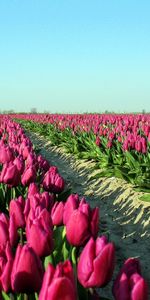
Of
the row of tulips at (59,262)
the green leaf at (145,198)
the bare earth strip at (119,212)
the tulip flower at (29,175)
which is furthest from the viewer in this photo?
the green leaf at (145,198)

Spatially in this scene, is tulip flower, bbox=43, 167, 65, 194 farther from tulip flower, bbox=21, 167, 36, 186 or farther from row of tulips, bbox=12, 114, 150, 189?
row of tulips, bbox=12, 114, 150, 189

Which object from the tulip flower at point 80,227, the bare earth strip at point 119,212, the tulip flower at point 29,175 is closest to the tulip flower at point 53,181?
the tulip flower at point 29,175

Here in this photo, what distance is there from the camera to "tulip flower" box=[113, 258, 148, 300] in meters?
1.60

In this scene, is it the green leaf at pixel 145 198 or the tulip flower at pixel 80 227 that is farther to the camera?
the green leaf at pixel 145 198

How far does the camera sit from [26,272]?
1.80 m

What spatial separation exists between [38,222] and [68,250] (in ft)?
2.90

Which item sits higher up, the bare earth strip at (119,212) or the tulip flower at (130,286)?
the tulip flower at (130,286)

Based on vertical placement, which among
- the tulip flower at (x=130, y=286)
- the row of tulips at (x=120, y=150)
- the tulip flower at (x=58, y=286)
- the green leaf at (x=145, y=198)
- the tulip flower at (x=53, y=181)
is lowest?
the green leaf at (x=145, y=198)

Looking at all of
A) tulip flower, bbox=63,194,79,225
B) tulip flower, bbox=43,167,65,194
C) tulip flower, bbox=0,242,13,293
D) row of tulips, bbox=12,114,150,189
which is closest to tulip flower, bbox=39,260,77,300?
tulip flower, bbox=0,242,13,293

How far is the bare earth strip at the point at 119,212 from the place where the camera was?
16.8 feet

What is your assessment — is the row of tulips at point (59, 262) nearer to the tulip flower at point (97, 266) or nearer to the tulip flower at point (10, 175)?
the tulip flower at point (97, 266)

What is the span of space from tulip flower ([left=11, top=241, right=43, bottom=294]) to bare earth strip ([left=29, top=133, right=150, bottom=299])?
2354 mm

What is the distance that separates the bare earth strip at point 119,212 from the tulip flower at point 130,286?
2408mm

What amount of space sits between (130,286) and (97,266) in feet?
0.65
